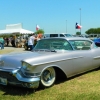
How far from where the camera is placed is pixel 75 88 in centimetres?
489

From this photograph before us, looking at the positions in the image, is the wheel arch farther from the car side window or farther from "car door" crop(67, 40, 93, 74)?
the car side window

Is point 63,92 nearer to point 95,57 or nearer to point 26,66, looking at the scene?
point 26,66

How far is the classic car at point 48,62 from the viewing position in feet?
14.8

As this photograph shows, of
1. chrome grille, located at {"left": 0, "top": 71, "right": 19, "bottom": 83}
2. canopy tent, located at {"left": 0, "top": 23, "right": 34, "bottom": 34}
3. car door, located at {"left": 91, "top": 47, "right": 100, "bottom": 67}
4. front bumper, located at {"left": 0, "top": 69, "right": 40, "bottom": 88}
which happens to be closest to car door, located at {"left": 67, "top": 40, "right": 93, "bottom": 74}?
car door, located at {"left": 91, "top": 47, "right": 100, "bottom": 67}

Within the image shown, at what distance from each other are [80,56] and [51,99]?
2.04 metres

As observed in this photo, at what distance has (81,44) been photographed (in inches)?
251

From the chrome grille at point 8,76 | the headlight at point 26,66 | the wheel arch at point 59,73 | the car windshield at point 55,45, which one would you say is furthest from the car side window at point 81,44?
the chrome grille at point 8,76

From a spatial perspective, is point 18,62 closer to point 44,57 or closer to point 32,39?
point 44,57

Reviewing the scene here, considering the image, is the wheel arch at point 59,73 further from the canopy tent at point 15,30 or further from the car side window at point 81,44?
the canopy tent at point 15,30

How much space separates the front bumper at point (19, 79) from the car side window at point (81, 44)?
193 centimetres

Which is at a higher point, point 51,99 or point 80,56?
point 80,56

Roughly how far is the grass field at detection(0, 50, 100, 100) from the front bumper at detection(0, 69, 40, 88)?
0.76 feet

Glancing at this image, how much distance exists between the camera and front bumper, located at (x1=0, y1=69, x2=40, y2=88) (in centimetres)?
443

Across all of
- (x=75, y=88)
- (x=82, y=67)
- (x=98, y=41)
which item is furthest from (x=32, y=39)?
(x=75, y=88)
